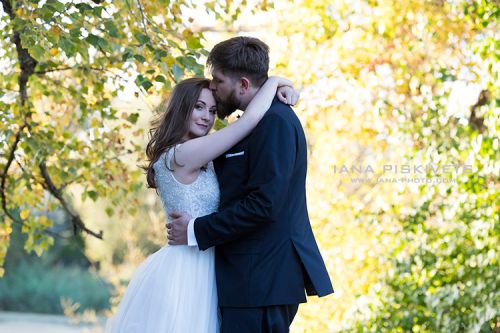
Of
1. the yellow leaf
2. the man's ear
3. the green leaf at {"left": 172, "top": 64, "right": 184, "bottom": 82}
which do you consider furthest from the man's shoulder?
the yellow leaf

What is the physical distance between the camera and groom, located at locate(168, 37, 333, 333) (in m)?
2.56

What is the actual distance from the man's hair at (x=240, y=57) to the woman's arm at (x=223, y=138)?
0.25ft

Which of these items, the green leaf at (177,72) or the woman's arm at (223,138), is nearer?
the woman's arm at (223,138)

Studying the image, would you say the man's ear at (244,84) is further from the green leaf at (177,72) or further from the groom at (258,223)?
the green leaf at (177,72)

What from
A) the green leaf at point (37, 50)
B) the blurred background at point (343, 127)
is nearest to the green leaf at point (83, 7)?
the blurred background at point (343, 127)

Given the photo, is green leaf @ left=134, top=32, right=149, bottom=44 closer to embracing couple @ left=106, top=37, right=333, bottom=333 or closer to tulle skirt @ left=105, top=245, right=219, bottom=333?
embracing couple @ left=106, top=37, right=333, bottom=333

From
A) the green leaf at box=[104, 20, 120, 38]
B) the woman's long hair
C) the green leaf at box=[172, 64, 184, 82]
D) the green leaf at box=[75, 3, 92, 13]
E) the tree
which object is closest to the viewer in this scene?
the woman's long hair

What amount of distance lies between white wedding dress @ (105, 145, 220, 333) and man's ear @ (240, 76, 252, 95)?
0.30 meters

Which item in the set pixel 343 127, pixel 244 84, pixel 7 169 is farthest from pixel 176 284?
pixel 343 127

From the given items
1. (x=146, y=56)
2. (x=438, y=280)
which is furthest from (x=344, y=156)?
(x=146, y=56)

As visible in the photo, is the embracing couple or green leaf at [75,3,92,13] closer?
the embracing couple

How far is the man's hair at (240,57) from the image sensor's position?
2.70 m

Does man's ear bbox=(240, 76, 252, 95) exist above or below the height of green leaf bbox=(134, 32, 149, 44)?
below

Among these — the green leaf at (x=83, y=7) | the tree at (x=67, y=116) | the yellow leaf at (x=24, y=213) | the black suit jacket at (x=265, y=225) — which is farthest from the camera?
the yellow leaf at (x=24, y=213)
